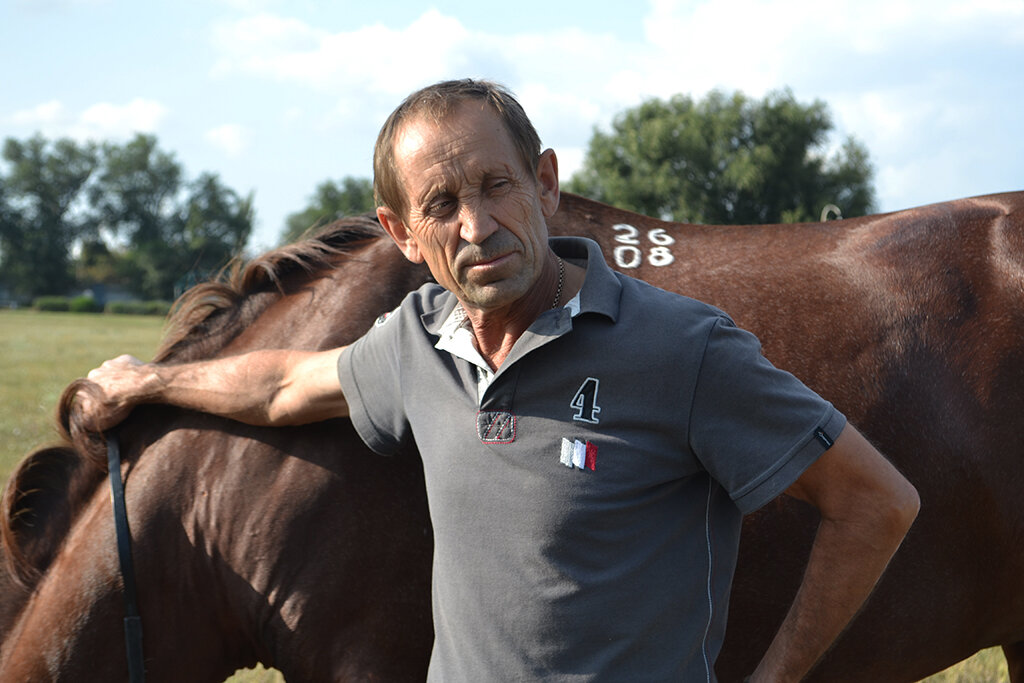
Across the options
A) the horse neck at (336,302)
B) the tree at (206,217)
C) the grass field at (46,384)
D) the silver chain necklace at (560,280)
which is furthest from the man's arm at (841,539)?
the tree at (206,217)

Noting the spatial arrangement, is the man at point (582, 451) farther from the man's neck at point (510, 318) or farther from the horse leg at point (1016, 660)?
the horse leg at point (1016, 660)

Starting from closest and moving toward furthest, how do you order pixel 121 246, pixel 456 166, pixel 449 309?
pixel 456 166 → pixel 449 309 → pixel 121 246

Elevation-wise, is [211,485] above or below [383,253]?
below

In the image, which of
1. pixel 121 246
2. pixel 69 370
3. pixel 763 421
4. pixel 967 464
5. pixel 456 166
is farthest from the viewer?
pixel 121 246

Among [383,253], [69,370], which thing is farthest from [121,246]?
[383,253]

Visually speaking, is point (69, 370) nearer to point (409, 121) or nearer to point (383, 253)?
point (383, 253)

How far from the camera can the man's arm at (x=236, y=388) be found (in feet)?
8.00

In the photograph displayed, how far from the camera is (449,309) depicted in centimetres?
210

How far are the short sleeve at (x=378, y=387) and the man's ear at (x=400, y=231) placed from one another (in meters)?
0.19

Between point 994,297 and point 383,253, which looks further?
point 383,253

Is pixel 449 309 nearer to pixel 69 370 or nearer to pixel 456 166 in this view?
pixel 456 166

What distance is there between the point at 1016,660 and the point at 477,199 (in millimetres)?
2776

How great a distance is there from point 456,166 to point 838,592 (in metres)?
1.19

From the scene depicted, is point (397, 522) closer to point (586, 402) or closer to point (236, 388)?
point (236, 388)
